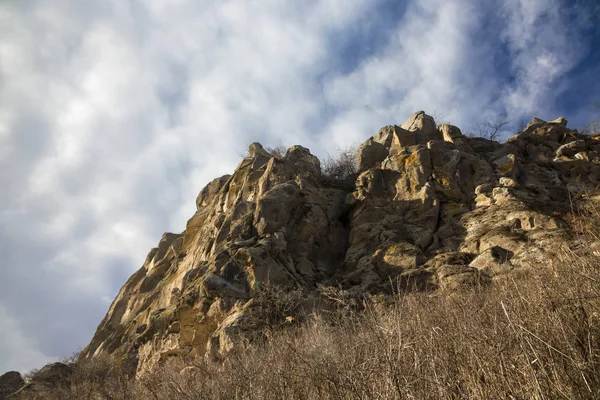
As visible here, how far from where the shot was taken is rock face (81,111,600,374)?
43.7ft

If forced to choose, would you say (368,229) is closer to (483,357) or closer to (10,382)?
(483,357)

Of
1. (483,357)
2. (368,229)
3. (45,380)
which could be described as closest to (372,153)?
(368,229)

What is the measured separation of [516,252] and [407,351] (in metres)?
10.1

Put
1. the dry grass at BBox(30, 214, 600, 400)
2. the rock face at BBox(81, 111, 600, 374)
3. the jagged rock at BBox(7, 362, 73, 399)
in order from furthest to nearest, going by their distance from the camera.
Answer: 1. the jagged rock at BBox(7, 362, 73, 399)
2. the rock face at BBox(81, 111, 600, 374)
3. the dry grass at BBox(30, 214, 600, 400)

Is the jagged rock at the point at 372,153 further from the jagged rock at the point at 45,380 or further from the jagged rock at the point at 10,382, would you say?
the jagged rock at the point at 10,382

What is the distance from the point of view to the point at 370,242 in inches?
657

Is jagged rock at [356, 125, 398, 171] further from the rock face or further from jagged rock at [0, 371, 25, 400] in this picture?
jagged rock at [0, 371, 25, 400]

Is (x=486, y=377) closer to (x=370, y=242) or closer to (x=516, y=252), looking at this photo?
Result: (x=516, y=252)

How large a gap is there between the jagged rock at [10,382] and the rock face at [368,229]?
4.92m

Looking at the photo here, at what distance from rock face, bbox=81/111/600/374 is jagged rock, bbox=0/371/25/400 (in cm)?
492

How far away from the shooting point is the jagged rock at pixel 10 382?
22875 mm

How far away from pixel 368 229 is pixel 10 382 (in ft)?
81.5

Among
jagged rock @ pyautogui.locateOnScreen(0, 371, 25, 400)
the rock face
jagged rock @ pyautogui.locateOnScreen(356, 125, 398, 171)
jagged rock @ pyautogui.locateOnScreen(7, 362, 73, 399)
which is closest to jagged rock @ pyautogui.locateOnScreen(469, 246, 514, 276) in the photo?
the rock face

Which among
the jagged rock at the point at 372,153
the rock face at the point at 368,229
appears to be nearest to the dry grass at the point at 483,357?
the rock face at the point at 368,229
